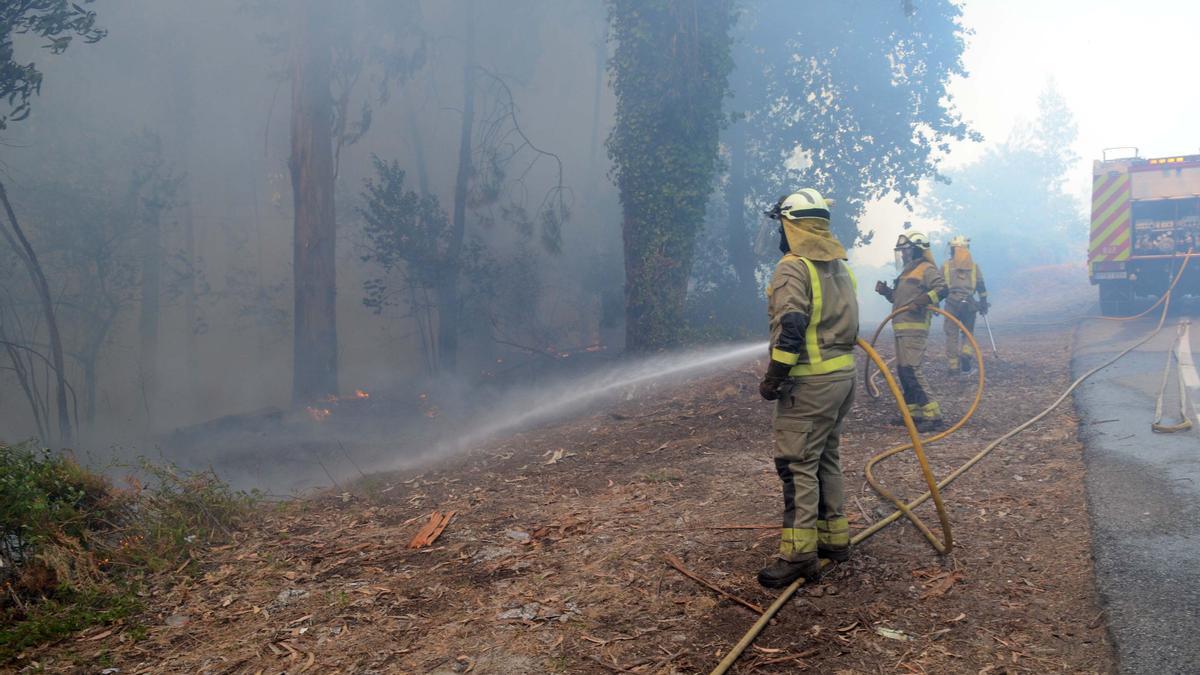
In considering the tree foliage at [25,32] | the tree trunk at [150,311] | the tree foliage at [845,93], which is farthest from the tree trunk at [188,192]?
the tree foliage at [845,93]

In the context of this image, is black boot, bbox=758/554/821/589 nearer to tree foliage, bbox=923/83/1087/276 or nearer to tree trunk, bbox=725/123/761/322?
tree trunk, bbox=725/123/761/322

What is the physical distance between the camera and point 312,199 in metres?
13.0

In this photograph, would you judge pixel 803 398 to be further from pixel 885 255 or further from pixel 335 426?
pixel 885 255

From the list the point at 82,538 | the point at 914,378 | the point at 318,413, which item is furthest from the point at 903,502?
the point at 318,413

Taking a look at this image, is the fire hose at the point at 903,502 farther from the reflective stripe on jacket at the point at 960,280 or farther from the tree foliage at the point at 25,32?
the tree foliage at the point at 25,32

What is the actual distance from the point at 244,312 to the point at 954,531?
54.1ft

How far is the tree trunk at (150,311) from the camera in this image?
15.9 meters

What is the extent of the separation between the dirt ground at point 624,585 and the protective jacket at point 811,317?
117 cm

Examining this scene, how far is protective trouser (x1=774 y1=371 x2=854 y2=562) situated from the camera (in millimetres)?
4109

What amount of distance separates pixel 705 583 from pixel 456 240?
1295 cm

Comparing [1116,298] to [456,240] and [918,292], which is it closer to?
[918,292]

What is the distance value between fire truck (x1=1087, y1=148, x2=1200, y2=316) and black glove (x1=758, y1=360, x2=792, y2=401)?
14.5 m

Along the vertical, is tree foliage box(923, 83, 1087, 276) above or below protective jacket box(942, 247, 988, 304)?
above

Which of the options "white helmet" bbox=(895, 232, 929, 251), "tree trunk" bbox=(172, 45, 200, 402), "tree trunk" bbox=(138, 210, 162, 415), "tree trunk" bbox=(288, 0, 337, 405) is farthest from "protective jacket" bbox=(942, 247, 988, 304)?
"tree trunk" bbox=(172, 45, 200, 402)
